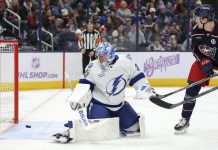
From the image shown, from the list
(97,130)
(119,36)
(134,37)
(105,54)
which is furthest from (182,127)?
(134,37)

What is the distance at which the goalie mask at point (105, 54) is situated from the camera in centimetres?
461

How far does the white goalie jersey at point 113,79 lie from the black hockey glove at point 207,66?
0.56 metres

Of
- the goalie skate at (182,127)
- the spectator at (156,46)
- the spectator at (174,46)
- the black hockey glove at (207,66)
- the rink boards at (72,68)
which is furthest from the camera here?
the spectator at (174,46)

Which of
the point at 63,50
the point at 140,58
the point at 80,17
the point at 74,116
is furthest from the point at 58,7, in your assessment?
the point at 74,116

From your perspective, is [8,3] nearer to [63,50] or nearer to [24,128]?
[63,50]

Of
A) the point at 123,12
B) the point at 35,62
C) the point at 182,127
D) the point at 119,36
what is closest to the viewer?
the point at 182,127

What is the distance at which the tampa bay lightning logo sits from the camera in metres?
4.72

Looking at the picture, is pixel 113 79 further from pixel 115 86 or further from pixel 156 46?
pixel 156 46

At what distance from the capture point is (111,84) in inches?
186

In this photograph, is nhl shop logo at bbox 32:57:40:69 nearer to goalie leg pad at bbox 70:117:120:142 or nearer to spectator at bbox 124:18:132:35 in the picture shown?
spectator at bbox 124:18:132:35

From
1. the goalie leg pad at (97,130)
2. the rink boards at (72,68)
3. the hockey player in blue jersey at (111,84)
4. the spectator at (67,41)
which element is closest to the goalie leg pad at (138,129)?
the hockey player in blue jersey at (111,84)

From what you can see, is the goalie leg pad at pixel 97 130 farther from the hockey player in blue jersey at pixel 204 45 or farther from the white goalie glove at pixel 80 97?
the hockey player in blue jersey at pixel 204 45

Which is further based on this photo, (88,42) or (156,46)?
(156,46)

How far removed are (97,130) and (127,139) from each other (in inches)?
11.3
